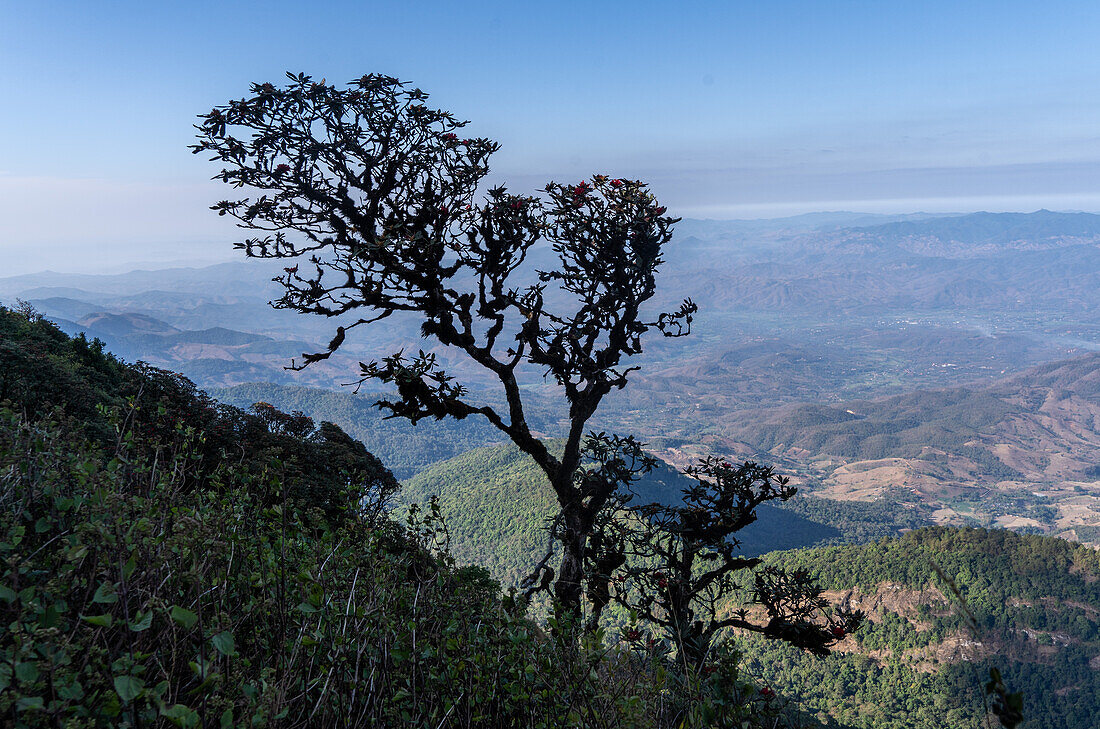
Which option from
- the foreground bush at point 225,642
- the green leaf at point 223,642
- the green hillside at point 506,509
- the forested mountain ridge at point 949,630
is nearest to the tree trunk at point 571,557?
the foreground bush at point 225,642

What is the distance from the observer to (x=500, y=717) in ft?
11.6

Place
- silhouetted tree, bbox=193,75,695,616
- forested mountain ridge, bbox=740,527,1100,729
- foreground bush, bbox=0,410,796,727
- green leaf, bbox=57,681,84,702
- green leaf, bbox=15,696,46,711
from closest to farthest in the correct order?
green leaf, bbox=15,696,46,711 → green leaf, bbox=57,681,84,702 → foreground bush, bbox=0,410,796,727 → silhouetted tree, bbox=193,75,695,616 → forested mountain ridge, bbox=740,527,1100,729

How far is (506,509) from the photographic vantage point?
347ft

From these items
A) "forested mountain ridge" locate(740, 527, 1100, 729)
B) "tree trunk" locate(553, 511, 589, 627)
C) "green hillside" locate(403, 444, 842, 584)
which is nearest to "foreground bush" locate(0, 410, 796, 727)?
"tree trunk" locate(553, 511, 589, 627)

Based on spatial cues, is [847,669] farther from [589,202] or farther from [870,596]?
[589,202]

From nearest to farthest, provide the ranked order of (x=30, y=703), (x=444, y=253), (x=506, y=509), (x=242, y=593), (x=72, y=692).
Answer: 1. (x=30, y=703)
2. (x=72, y=692)
3. (x=242, y=593)
4. (x=444, y=253)
5. (x=506, y=509)

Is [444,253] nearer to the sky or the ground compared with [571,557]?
nearer to the sky

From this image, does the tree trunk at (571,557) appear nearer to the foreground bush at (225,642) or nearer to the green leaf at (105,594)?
the foreground bush at (225,642)

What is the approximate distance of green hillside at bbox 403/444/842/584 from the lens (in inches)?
3691

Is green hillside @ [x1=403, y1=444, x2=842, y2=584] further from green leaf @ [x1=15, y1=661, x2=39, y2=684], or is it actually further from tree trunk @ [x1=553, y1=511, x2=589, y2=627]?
green leaf @ [x1=15, y1=661, x2=39, y2=684]

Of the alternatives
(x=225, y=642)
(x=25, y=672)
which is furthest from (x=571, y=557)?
(x=25, y=672)

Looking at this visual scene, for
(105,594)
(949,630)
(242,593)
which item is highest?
(105,594)

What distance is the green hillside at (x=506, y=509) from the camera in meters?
93.8

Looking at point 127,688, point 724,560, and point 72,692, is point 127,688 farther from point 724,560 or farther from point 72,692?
point 724,560
